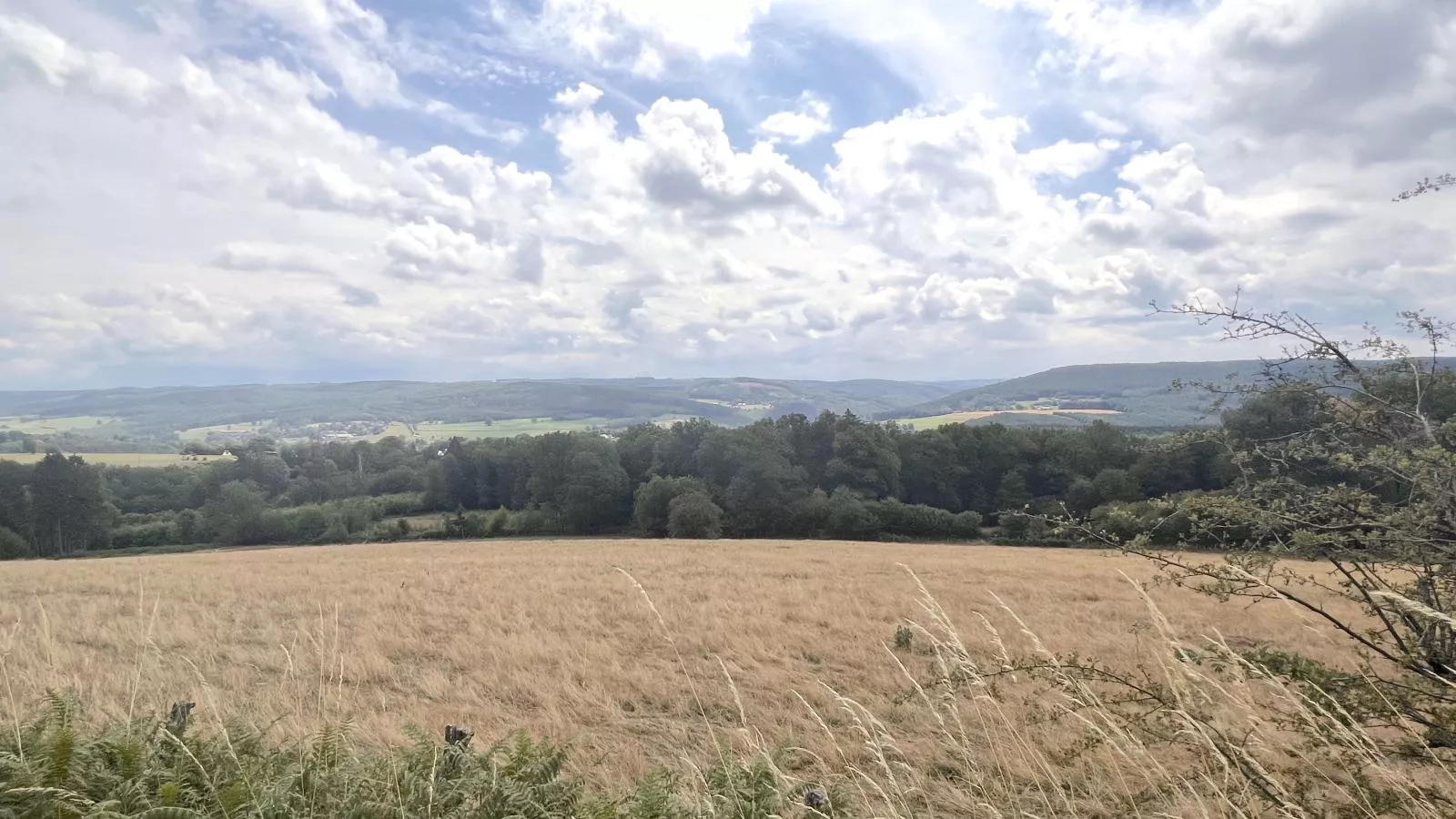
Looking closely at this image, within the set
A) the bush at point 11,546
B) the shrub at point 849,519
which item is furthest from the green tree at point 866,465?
the bush at point 11,546

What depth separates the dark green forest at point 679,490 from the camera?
165ft

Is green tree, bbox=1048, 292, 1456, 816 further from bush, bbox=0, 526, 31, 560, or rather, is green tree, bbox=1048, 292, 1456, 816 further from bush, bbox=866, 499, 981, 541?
bush, bbox=0, 526, 31, 560

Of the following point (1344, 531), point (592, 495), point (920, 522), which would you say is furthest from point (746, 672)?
point (592, 495)

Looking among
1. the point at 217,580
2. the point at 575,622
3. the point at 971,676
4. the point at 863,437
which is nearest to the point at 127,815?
the point at 971,676

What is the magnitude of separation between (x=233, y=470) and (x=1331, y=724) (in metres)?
89.4

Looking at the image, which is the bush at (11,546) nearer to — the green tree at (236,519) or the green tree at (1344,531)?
the green tree at (236,519)

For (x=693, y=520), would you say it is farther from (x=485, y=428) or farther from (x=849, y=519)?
(x=485, y=428)

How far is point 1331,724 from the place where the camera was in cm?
356

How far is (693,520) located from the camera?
4847 cm

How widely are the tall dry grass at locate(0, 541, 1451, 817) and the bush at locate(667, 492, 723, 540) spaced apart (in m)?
28.8

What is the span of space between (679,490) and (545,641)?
41.5 m

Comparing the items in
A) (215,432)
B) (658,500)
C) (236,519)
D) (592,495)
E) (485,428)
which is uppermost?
(658,500)

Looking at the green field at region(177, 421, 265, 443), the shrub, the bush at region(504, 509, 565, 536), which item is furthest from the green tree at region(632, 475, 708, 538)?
the green field at region(177, 421, 265, 443)

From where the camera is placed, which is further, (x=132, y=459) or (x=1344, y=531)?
(x=132, y=459)
